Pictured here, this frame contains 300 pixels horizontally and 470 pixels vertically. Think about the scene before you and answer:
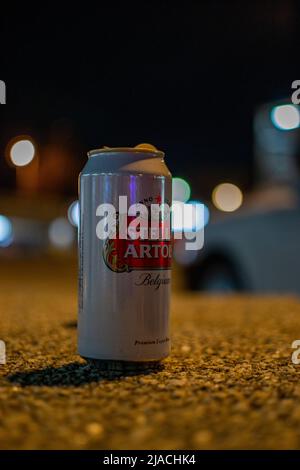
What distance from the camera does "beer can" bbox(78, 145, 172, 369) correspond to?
2.79 meters

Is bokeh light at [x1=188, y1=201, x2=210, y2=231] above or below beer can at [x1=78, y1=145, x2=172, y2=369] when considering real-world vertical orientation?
above

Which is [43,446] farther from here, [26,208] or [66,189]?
[66,189]

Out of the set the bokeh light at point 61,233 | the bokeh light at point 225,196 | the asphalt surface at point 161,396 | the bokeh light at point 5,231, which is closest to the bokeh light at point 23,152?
the bokeh light at point 225,196

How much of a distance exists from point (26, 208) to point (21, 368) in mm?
23087

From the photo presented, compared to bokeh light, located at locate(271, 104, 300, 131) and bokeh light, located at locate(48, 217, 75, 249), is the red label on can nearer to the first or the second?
bokeh light, located at locate(271, 104, 300, 131)

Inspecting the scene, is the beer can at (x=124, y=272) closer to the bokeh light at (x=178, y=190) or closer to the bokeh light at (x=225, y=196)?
the bokeh light at (x=178, y=190)

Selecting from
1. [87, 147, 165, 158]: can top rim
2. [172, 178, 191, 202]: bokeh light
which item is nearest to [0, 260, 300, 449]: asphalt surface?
[172, 178, 191, 202]: bokeh light

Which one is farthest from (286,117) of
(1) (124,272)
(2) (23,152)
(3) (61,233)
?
(3) (61,233)

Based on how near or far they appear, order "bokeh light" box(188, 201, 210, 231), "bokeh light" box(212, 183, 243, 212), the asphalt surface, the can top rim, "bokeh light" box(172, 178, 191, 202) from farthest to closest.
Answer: "bokeh light" box(212, 183, 243, 212)
"bokeh light" box(188, 201, 210, 231)
"bokeh light" box(172, 178, 191, 202)
the can top rim
the asphalt surface

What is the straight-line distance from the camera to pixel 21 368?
3.03 meters

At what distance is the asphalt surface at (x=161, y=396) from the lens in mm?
2066

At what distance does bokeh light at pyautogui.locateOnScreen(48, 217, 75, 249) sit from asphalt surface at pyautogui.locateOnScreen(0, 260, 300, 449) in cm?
2112

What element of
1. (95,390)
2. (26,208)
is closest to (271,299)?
(95,390)
